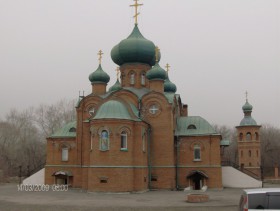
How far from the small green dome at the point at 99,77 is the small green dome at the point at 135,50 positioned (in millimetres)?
1611

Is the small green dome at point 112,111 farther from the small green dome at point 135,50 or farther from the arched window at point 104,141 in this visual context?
the small green dome at point 135,50

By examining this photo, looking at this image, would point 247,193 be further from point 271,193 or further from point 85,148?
point 85,148

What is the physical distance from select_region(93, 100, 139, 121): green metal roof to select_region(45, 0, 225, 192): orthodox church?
0.02m

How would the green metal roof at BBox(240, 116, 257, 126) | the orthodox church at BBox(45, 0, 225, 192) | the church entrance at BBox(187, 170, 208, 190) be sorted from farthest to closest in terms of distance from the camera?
1. the green metal roof at BBox(240, 116, 257, 126)
2. the church entrance at BBox(187, 170, 208, 190)
3. the orthodox church at BBox(45, 0, 225, 192)

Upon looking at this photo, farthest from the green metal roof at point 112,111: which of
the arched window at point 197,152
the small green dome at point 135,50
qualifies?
the arched window at point 197,152

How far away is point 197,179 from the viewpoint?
24812 mm

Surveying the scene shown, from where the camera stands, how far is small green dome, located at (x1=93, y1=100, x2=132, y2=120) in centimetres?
2167

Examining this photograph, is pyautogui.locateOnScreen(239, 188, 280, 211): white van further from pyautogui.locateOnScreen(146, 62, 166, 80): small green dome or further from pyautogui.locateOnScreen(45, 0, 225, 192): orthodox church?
pyautogui.locateOnScreen(146, 62, 166, 80): small green dome

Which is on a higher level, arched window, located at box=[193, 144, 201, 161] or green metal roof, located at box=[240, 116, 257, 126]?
green metal roof, located at box=[240, 116, 257, 126]

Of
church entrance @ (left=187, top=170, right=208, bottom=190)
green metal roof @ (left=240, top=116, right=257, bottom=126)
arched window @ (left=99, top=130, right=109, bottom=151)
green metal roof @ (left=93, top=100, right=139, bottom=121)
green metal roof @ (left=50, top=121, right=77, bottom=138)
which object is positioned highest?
green metal roof @ (left=240, top=116, right=257, bottom=126)

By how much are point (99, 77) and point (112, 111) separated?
5.34 meters

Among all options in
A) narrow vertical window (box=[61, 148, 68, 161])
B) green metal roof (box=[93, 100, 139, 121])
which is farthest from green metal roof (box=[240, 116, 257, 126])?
narrow vertical window (box=[61, 148, 68, 161])

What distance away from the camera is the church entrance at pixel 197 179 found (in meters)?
24.3

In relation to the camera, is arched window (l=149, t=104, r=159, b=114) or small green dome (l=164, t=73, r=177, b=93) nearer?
arched window (l=149, t=104, r=159, b=114)
